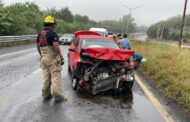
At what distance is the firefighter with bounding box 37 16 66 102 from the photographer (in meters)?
8.70

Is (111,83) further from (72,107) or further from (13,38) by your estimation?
(13,38)

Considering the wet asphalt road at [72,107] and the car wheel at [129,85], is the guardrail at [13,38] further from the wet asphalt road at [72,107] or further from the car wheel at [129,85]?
the car wheel at [129,85]

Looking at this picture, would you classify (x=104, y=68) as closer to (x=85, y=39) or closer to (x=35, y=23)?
(x=85, y=39)

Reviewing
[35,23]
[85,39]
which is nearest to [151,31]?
[35,23]

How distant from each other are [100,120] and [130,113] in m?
0.97

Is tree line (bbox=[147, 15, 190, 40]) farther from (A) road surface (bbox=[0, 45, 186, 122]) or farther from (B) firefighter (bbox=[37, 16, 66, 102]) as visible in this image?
(B) firefighter (bbox=[37, 16, 66, 102])

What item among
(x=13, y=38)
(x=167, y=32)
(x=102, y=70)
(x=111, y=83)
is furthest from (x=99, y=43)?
(x=167, y=32)

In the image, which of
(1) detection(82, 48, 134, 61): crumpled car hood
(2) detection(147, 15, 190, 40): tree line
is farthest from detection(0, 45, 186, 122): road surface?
(2) detection(147, 15, 190, 40): tree line

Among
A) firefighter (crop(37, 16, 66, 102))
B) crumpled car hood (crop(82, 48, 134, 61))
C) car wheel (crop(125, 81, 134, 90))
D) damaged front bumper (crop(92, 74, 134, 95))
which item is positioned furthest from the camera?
car wheel (crop(125, 81, 134, 90))

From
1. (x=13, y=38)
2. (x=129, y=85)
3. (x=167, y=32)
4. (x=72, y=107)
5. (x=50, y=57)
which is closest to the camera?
(x=72, y=107)

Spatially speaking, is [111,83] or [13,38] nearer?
[111,83]

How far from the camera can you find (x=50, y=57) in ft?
29.1

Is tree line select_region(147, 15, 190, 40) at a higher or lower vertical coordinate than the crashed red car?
lower

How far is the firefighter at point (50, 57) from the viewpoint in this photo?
870 cm
